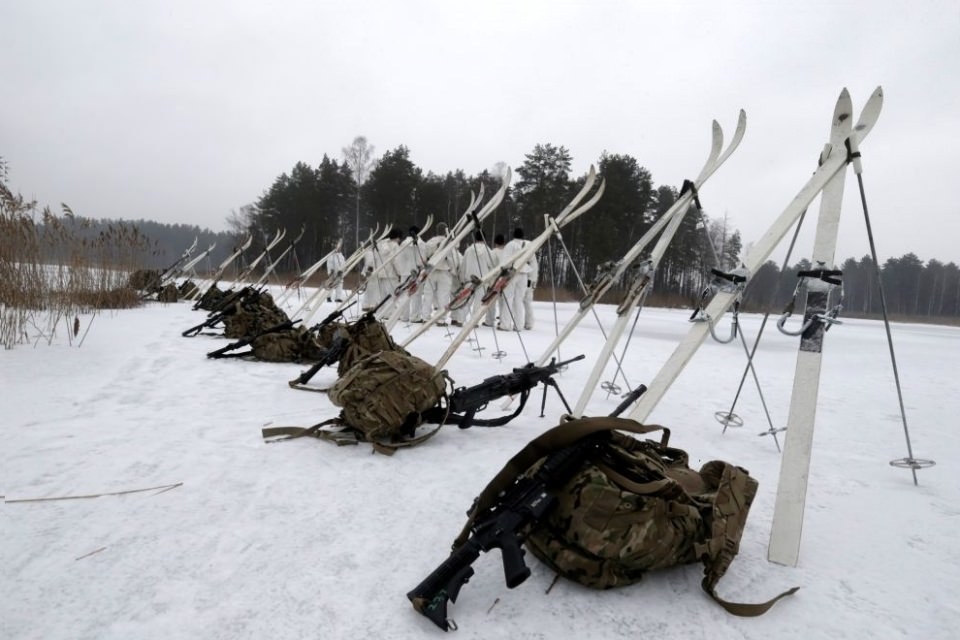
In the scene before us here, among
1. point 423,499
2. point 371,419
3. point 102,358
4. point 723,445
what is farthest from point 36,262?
point 723,445

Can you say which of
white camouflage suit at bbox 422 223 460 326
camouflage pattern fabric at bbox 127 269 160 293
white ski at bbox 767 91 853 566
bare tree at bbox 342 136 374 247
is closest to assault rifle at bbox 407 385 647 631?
white ski at bbox 767 91 853 566

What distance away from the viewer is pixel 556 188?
1236 inches

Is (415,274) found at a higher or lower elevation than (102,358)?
higher

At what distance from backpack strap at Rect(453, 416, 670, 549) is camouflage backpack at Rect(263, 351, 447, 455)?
1.32m

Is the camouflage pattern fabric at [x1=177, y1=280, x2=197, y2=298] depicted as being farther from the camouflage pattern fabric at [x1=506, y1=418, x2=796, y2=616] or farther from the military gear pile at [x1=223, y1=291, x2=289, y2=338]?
the camouflage pattern fabric at [x1=506, y1=418, x2=796, y2=616]

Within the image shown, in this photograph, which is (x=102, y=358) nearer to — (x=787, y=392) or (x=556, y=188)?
(x=787, y=392)

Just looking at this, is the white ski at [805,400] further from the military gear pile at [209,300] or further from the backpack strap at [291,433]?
the military gear pile at [209,300]

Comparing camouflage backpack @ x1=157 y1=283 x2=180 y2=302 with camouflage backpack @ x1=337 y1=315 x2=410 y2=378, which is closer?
camouflage backpack @ x1=337 y1=315 x2=410 y2=378

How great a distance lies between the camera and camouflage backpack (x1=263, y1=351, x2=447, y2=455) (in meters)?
2.87

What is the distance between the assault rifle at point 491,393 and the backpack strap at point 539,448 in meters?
1.43

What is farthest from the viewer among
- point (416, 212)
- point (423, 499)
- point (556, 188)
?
point (416, 212)

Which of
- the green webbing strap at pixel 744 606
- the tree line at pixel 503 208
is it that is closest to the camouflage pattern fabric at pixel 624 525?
the green webbing strap at pixel 744 606

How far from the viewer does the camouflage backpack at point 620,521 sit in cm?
151

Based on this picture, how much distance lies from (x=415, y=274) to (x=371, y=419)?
397 cm
